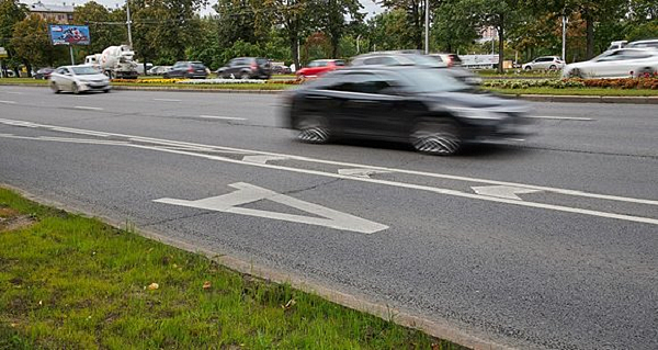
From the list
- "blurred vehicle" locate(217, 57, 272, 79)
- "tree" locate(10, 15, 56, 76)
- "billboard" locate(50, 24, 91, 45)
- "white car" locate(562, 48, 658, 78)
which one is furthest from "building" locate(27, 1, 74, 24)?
"white car" locate(562, 48, 658, 78)

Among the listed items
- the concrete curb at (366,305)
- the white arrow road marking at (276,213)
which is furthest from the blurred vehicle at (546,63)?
the concrete curb at (366,305)

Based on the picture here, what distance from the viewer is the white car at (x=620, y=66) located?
22.4 metres

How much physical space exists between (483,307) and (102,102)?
76.7 feet

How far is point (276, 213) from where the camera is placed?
6.67 meters

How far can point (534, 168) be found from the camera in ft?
27.8

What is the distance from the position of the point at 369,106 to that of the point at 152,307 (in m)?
6.98

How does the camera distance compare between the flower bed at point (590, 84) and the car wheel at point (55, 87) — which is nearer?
the flower bed at point (590, 84)

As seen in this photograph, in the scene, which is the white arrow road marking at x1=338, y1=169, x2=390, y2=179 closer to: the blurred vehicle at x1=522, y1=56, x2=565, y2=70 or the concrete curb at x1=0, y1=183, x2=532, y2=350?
the concrete curb at x1=0, y1=183, x2=532, y2=350

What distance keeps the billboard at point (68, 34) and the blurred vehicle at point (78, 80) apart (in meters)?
27.5

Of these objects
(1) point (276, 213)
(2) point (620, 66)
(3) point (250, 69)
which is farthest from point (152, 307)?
(3) point (250, 69)

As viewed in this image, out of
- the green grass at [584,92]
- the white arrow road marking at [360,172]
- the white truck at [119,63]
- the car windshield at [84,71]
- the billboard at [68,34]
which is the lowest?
the white arrow road marking at [360,172]

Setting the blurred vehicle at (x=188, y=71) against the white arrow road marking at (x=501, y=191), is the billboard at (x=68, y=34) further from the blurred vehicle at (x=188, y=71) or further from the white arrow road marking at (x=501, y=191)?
the white arrow road marking at (x=501, y=191)

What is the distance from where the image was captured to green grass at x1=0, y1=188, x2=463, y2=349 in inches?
134

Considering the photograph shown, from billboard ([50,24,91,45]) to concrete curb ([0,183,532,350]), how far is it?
58.9 meters
